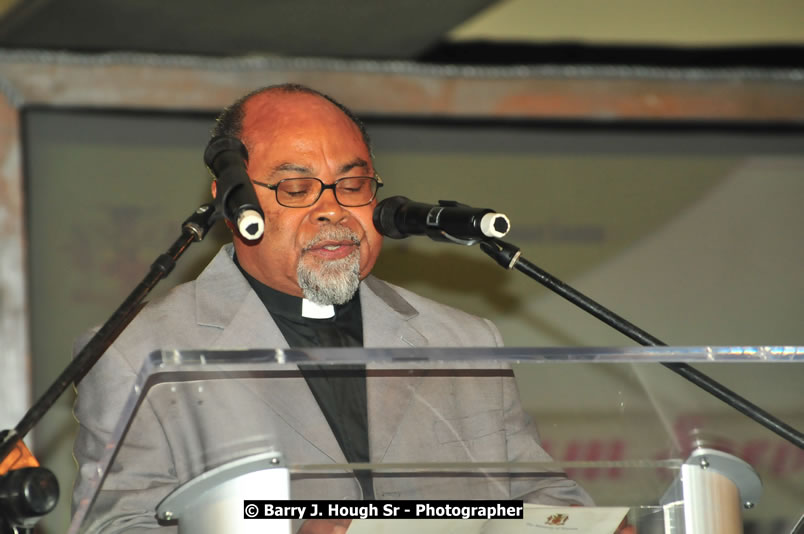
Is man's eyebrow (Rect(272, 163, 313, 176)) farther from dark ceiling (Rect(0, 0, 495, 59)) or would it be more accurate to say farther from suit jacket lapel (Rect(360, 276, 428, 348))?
dark ceiling (Rect(0, 0, 495, 59))

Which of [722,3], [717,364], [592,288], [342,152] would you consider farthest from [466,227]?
[722,3]

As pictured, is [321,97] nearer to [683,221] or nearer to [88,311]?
[88,311]

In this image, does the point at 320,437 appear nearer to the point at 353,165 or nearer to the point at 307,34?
the point at 353,165

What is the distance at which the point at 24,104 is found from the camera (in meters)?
3.82

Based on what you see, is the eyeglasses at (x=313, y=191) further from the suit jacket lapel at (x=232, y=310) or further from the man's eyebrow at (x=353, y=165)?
the suit jacket lapel at (x=232, y=310)

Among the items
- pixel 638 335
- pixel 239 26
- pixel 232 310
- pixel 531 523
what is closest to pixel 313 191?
pixel 232 310

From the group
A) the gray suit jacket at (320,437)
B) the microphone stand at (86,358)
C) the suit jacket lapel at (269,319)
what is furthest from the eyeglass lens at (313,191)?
the gray suit jacket at (320,437)

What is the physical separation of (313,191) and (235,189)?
1.83 feet

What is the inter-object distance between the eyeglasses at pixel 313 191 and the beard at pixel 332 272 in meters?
0.06

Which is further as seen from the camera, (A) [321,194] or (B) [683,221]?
(B) [683,221]

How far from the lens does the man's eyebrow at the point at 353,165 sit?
2.25 m

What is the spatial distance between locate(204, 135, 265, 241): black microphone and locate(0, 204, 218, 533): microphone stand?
57 mm

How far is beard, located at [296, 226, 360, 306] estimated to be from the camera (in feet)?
7.21

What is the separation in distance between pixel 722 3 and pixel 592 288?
1250 mm
